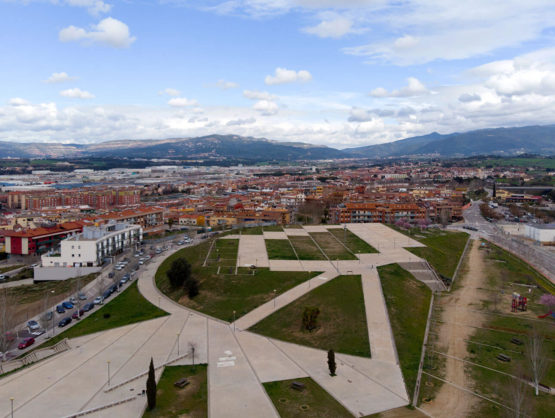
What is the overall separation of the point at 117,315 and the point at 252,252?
15.6 metres

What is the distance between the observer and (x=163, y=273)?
37.9 metres

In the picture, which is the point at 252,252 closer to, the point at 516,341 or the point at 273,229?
the point at 273,229

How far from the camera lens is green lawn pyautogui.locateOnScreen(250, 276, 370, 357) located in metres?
23.4

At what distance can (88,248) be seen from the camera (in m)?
42.4

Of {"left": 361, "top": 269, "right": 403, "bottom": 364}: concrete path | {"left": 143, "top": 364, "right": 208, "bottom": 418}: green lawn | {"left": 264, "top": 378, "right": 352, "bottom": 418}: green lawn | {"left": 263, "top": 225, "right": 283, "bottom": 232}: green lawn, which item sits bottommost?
{"left": 143, "top": 364, "right": 208, "bottom": 418}: green lawn

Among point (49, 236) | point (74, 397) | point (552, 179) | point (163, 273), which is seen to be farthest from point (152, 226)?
point (552, 179)

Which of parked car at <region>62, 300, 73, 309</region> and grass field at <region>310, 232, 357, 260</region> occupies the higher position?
grass field at <region>310, 232, 357, 260</region>

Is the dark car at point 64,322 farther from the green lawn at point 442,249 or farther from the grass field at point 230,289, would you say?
the green lawn at point 442,249

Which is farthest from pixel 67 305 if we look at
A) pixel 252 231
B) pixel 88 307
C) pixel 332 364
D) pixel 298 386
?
pixel 252 231

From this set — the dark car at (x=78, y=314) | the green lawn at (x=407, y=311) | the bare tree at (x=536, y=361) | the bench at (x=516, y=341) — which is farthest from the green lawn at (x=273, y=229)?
the bare tree at (x=536, y=361)

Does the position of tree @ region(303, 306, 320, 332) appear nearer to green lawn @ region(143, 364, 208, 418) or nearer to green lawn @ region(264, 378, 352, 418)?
green lawn @ region(264, 378, 352, 418)

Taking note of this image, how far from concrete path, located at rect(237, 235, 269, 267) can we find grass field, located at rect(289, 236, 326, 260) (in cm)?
328

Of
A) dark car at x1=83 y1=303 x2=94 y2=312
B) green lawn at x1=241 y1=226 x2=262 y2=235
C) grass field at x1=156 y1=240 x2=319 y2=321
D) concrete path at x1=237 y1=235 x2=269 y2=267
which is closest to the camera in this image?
grass field at x1=156 y1=240 x2=319 y2=321

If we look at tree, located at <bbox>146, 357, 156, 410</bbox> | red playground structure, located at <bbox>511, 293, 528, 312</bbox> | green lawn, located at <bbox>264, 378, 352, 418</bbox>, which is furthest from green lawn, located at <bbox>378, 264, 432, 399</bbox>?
tree, located at <bbox>146, 357, 156, 410</bbox>
